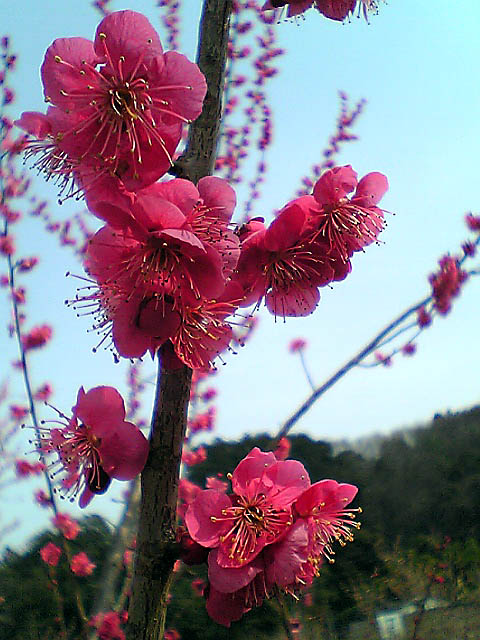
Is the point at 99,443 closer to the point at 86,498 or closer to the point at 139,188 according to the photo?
the point at 86,498

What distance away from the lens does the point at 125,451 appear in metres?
0.90

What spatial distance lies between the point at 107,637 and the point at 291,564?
2.17 m

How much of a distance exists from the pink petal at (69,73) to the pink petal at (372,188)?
0.51 m

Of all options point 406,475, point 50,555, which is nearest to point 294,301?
point 50,555

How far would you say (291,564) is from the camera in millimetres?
847

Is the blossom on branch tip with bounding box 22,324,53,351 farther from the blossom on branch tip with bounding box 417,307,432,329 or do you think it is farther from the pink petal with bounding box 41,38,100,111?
the pink petal with bounding box 41,38,100,111

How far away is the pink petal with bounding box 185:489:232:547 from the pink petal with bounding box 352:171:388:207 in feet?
1.89

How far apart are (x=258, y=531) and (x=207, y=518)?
83 millimetres

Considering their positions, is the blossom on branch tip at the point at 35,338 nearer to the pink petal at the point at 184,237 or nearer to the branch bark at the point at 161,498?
the branch bark at the point at 161,498

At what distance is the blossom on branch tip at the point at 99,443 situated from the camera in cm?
90

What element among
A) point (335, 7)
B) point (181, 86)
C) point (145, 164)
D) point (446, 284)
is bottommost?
point (145, 164)

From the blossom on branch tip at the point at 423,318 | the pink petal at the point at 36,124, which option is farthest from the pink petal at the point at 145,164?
the blossom on branch tip at the point at 423,318

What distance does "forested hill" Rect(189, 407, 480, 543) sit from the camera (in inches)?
312

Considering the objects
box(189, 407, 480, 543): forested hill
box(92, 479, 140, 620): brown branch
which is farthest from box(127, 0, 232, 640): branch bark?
box(189, 407, 480, 543): forested hill
